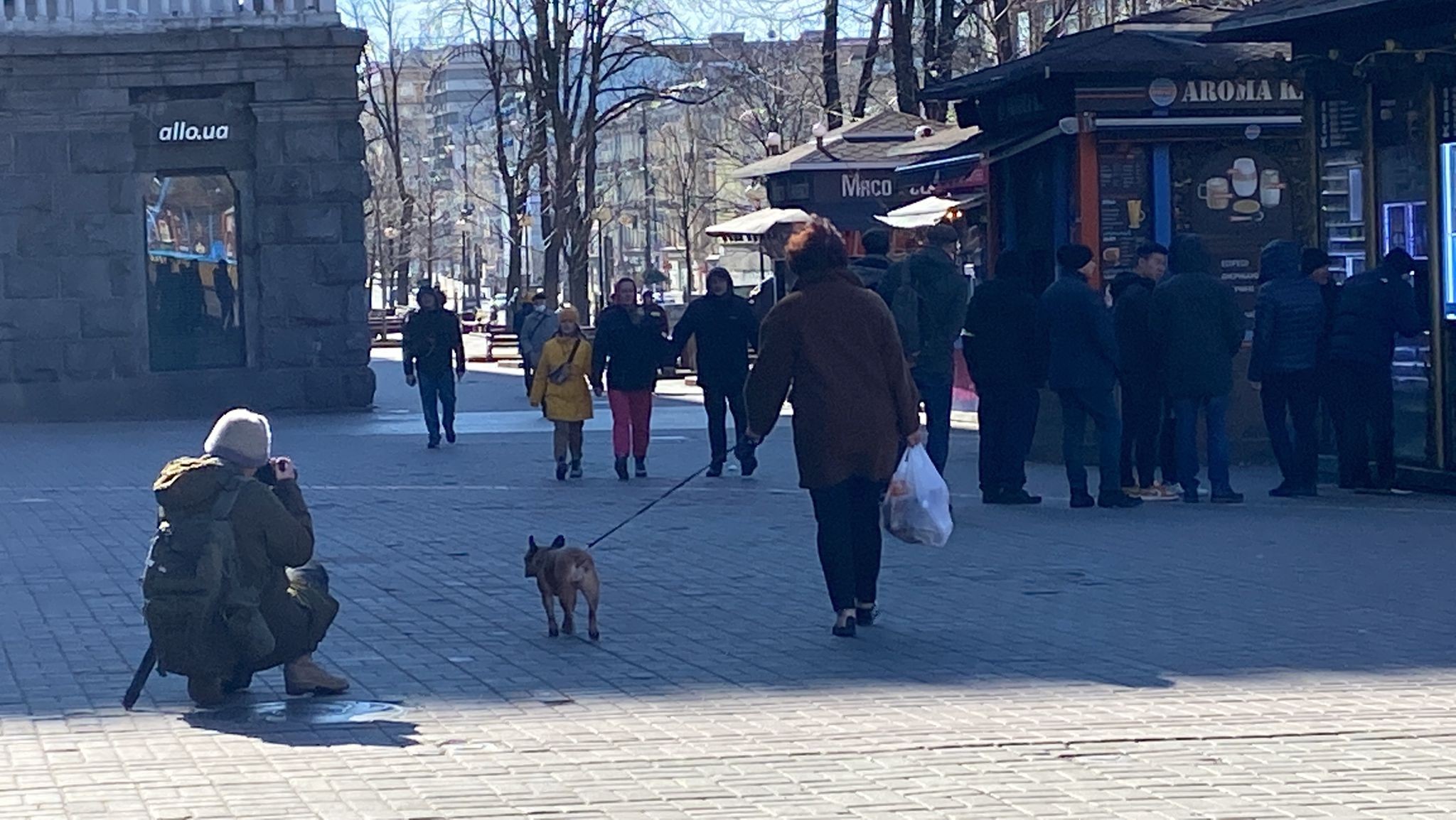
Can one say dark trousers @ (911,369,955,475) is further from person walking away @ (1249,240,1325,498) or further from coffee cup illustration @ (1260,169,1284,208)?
coffee cup illustration @ (1260,169,1284,208)

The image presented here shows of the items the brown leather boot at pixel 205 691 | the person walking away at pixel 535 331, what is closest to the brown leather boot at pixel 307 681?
the brown leather boot at pixel 205 691

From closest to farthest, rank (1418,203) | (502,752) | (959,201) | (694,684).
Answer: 1. (502,752)
2. (694,684)
3. (1418,203)
4. (959,201)

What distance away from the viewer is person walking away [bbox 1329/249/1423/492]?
1390cm

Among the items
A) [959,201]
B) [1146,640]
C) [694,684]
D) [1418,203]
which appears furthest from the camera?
[959,201]

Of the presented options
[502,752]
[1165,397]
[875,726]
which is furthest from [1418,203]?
[502,752]

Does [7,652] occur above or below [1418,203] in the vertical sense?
below

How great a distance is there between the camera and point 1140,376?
14.3 m

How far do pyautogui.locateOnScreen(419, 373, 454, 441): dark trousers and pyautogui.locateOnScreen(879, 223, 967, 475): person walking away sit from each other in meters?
6.89

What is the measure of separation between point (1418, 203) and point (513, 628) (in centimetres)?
749

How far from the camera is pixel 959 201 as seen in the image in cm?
2359

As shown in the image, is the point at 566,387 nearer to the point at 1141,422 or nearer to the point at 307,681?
the point at 1141,422

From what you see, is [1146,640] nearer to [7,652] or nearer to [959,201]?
[7,652]

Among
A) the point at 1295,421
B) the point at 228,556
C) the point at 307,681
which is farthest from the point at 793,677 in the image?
the point at 1295,421

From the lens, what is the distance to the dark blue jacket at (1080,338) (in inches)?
541
